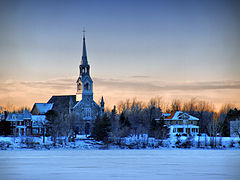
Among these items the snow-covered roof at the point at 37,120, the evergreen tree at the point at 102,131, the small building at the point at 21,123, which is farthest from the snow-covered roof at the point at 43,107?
the evergreen tree at the point at 102,131

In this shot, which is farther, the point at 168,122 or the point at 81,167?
the point at 168,122

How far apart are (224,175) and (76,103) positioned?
69025 millimetres

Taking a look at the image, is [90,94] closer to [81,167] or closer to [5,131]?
[5,131]

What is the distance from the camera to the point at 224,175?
2600 cm

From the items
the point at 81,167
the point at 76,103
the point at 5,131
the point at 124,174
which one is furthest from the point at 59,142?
the point at 124,174

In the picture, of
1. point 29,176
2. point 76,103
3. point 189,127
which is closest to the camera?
point 29,176

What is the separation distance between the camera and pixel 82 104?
91625mm

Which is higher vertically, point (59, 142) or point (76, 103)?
point (76, 103)

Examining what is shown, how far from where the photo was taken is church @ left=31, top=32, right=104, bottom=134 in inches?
3536

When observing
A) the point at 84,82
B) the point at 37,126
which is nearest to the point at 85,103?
the point at 84,82

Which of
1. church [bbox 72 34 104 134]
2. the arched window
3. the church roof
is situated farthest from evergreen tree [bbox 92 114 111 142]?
the arched window

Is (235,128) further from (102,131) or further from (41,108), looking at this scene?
(41,108)

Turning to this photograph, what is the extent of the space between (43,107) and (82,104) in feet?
29.2

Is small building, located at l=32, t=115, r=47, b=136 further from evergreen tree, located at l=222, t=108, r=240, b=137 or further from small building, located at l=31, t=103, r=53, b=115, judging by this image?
evergreen tree, located at l=222, t=108, r=240, b=137
